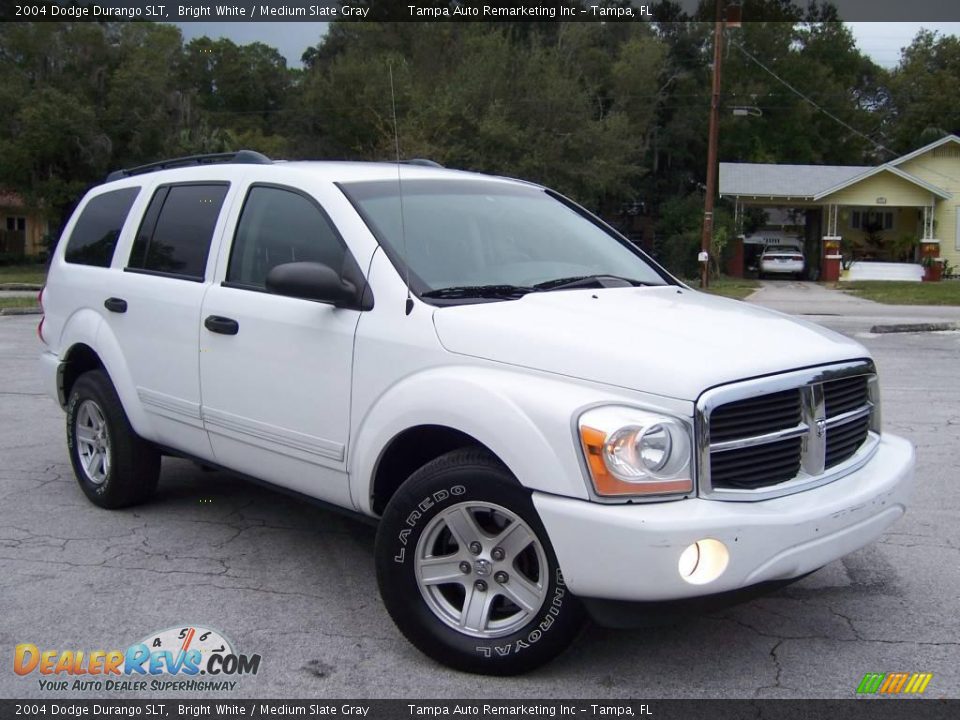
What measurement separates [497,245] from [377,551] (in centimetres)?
156

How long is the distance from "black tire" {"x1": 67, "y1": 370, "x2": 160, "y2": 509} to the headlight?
323cm

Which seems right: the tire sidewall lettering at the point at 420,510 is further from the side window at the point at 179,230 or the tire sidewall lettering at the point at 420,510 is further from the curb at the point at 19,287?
the curb at the point at 19,287

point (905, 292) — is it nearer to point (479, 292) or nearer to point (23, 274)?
point (479, 292)

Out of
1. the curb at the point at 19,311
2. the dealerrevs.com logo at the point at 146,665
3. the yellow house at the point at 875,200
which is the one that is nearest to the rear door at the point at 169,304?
the dealerrevs.com logo at the point at 146,665

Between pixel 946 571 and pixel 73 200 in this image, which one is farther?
pixel 73 200

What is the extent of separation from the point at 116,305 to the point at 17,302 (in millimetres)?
18448

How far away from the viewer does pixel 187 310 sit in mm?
4855

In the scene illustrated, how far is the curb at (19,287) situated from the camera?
2793 cm

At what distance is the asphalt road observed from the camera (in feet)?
11.7

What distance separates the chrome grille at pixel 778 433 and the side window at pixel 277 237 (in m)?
1.82

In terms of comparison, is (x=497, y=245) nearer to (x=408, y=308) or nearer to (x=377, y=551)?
(x=408, y=308)

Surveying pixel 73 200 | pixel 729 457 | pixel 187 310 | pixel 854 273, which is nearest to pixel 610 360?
pixel 729 457

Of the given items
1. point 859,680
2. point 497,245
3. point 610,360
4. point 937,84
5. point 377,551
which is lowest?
point 859,680

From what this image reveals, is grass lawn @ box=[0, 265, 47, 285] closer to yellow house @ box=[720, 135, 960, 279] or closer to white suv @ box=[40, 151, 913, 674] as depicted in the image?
yellow house @ box=[720, 135, 960, 279]
